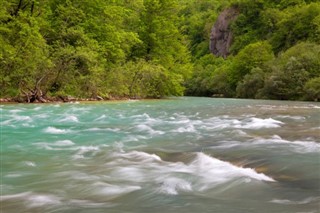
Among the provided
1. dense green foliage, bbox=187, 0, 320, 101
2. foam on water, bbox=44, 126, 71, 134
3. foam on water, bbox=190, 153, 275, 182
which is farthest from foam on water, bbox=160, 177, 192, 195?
dense green foliage, bbox=187, 0, 320, 101

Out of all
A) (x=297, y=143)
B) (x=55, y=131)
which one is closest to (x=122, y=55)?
(x=55, y=131)

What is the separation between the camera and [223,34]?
308ft

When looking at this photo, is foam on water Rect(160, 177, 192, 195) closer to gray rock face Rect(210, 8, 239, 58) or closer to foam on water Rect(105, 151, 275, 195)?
foam on water Rect(105, 151, 275, 195)

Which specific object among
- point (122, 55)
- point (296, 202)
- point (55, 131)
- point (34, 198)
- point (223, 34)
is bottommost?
point (55, 131)

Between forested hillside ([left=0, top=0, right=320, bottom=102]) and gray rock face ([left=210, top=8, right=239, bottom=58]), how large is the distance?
25.5 meters

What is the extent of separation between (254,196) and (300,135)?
15.3 feet

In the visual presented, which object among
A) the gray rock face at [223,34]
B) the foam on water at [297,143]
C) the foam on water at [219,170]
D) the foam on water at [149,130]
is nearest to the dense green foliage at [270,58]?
the gray rock face at [223,34]

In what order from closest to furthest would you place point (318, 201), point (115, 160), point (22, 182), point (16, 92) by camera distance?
point (318, 201) → point (22, 182) → point (115, 160) → point (16, 92)

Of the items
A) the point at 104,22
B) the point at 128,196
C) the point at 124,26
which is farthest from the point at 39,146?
the point at 124,26

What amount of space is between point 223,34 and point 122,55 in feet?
205

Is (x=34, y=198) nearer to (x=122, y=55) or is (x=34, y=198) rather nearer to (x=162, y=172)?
(x=162, y=172)

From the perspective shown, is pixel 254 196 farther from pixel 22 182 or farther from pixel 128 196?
pixel 22 182

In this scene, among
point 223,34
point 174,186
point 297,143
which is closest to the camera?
point 174,186

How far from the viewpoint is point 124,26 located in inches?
1603
